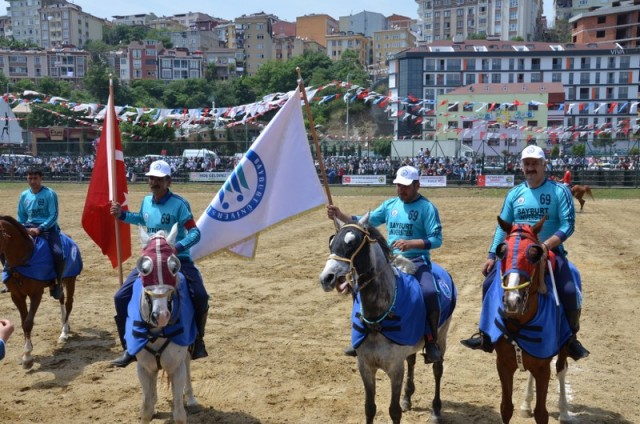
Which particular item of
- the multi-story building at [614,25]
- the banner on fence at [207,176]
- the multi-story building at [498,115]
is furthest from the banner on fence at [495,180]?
the multi-story building at [614,25]

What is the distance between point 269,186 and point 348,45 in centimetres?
14881

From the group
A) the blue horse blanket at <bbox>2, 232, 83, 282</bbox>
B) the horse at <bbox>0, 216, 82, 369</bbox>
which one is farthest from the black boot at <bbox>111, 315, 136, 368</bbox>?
the blue horse blanket at <bbox>2, 232, 83, 282</bbox>

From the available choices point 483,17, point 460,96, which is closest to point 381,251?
point 460,96

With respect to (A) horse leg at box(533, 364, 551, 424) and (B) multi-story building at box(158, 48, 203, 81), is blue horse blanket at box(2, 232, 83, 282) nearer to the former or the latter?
(A) horse leg at box(533, 364, 551, 424)

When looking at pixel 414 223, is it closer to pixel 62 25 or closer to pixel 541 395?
pixel 541 395

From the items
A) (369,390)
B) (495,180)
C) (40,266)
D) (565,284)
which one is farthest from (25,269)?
(495,180)

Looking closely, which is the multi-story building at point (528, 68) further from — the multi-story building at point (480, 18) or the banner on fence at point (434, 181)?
the banner on fence at point (434, 181)

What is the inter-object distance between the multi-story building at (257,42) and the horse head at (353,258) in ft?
473

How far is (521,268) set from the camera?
4.65 meters

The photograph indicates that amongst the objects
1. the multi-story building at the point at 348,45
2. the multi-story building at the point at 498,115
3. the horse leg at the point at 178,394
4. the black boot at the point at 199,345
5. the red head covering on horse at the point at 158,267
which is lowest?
the horse leg at the point at 178,394

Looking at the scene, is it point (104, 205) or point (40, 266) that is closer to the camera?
point (104, 205)

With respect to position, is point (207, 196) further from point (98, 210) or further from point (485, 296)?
point (485, 296)

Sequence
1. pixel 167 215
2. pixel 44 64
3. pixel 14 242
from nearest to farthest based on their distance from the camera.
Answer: pixel 167 215, pixel 14 242, pixel 44 64

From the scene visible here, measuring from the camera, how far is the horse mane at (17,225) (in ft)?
25.2
